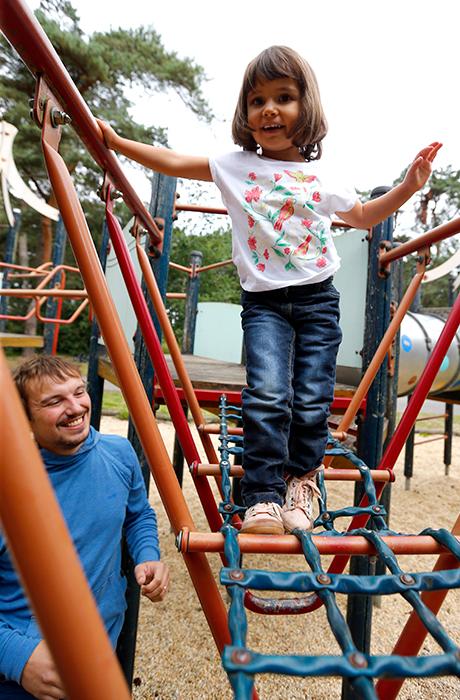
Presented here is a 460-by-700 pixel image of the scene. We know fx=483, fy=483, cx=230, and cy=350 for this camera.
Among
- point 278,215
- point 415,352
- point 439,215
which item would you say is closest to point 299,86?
point 278,215

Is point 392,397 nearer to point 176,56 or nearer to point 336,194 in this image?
point 336,194

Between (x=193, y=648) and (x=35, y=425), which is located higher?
(x=35, y=425)

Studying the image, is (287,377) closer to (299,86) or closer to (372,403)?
(299,86)

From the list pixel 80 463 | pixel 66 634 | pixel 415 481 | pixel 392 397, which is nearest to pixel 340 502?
pixel 415 481

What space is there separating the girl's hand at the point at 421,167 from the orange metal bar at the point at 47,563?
84 centimetres

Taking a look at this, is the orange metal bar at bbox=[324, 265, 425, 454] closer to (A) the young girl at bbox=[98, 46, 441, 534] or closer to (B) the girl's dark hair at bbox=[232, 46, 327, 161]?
(A) the young girl at bbox=[98, 46, 441, 534]

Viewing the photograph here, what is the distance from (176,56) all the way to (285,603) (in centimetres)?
1097

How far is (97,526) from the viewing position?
91cm

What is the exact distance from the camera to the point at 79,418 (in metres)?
0.93

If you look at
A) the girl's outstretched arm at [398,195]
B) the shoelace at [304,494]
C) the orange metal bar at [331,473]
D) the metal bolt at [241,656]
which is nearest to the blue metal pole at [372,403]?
the orange metal bar at [331,473]

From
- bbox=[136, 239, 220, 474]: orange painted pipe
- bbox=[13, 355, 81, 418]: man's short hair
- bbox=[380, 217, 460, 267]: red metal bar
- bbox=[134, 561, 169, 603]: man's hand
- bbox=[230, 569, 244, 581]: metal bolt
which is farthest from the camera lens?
bbox=[136, 239, 220, 474]: orange painted pipe

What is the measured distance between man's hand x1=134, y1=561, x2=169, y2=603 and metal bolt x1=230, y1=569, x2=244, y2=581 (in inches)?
14.1

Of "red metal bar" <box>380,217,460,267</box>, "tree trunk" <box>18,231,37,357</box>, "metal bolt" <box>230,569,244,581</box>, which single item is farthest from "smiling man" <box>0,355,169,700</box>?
"tree trunk" <box>18,231,37,357</box>

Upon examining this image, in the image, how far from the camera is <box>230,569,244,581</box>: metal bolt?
1.69 feet
